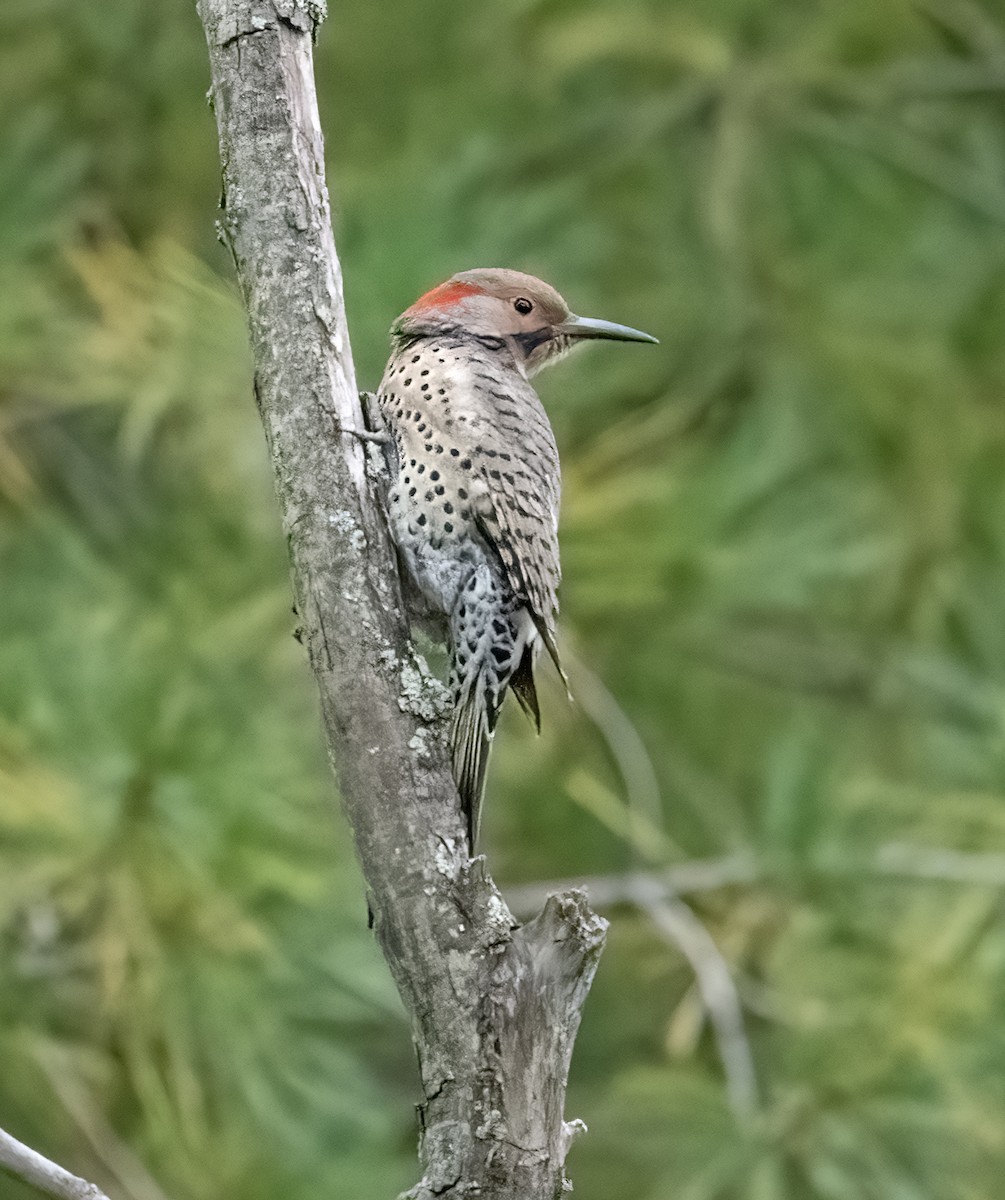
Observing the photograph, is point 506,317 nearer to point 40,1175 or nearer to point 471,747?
point 471,747

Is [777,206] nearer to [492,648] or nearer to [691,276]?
[691,276]

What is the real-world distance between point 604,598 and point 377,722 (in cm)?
178

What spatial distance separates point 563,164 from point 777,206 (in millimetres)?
515

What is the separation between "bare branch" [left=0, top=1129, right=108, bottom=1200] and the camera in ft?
4.51

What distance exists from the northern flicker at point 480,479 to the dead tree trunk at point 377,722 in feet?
0.46

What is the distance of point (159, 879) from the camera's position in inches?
106

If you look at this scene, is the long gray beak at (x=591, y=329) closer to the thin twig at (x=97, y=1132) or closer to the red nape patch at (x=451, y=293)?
the red nape patch at (x=451, y=293)

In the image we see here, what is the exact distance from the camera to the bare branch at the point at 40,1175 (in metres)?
1.37

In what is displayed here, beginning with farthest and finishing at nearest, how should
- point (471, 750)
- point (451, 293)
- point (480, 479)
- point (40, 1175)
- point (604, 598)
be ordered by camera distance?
1. point (604, 598)
2. point (451, 293)
3. point (480, 479)
4. point (471, 750)
5. point (40, 1175)

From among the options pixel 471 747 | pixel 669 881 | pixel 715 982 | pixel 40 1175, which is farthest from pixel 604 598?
pixel 40 1175

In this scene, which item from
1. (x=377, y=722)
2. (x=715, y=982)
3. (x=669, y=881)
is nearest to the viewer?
(x=377, y=722)

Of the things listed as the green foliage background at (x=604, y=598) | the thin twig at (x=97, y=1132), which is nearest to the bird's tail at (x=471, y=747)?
the green foliage background at (x=604, y=598)

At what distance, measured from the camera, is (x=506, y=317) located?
1.97 meters

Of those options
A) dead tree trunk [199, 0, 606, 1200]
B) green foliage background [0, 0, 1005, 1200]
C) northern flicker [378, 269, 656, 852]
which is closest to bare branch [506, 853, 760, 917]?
green foliage background [0, 0, 1005, 1200]
